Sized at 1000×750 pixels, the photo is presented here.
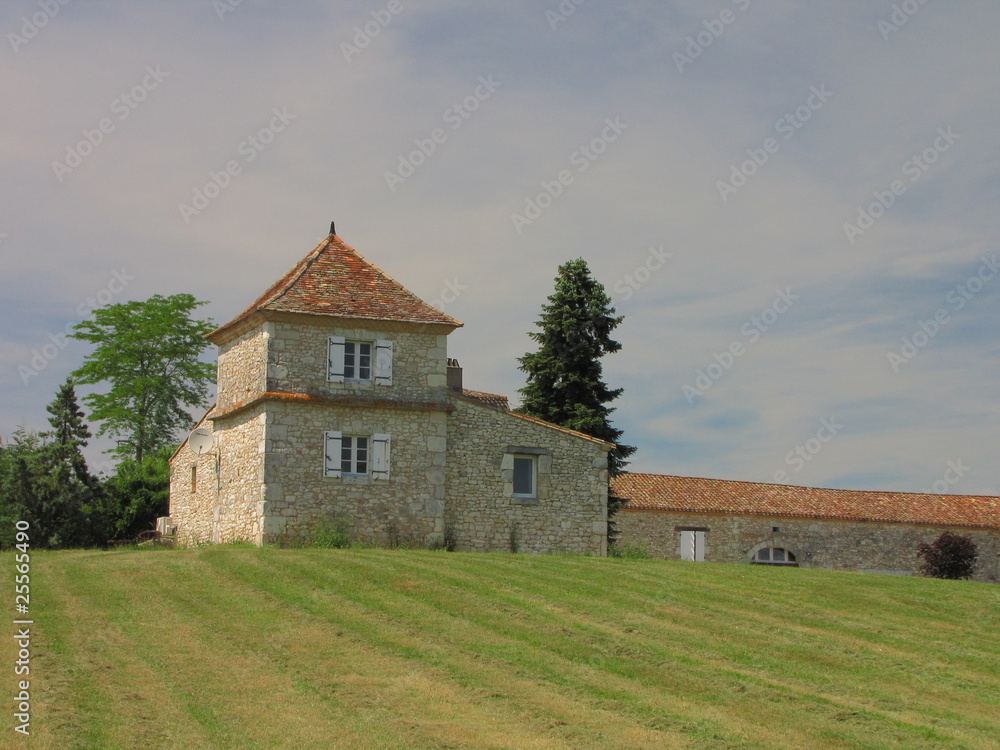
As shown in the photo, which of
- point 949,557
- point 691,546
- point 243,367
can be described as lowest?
point 949,557

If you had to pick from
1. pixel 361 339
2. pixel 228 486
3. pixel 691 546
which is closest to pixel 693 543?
pixel 691 546

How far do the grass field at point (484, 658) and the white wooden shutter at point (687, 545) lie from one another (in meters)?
17.4

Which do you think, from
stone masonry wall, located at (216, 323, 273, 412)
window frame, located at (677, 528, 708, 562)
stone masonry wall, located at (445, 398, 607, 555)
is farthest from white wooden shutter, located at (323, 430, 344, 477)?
window frame, located at (677, 528, 708, 562)

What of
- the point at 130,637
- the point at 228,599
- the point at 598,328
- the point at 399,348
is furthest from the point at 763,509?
the point at 130,637

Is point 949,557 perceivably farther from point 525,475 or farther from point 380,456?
point 380,456

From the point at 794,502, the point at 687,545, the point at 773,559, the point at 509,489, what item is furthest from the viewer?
the point at 794,502

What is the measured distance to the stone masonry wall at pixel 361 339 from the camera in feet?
74.0

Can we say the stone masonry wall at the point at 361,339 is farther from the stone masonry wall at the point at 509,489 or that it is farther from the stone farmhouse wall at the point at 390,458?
the stone masonry wall at the point at 509,489

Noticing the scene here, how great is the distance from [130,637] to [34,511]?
15520 millimetres

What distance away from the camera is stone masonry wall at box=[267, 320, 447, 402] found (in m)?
22.6

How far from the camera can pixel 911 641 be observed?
1465 cm

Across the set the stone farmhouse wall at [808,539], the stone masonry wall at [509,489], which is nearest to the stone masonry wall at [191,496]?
the stone masonry wall at [509,489]

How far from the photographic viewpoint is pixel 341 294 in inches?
929

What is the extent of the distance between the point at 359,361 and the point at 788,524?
65.9 feet
